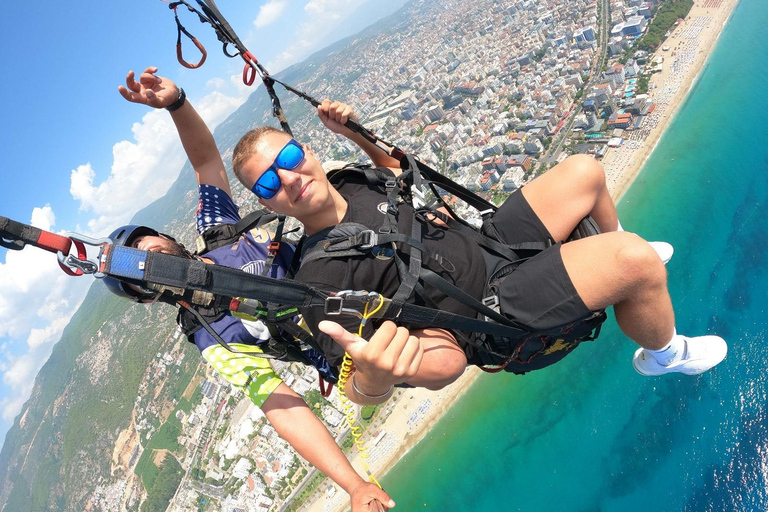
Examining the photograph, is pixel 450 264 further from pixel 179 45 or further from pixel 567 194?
pixel 179 45

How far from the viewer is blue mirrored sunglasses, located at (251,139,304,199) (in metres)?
1.65

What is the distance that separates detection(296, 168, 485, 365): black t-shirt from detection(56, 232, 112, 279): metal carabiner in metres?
0.72

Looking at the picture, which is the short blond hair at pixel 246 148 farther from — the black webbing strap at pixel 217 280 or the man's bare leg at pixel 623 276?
the man's bare leg at pixel 623 276

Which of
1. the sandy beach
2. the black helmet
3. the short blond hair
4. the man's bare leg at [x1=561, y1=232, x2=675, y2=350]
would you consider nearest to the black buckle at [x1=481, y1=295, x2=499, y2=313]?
the man's bare leg at [x1=561, y1=232, x2=675, y2=350]

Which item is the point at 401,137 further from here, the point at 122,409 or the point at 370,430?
the point at 122,409

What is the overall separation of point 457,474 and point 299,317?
44.5 ft

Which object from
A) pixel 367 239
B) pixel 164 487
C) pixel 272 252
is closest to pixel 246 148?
pixel 272 252

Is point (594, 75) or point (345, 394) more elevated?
point (345, 394)

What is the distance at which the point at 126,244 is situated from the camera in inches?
77.0

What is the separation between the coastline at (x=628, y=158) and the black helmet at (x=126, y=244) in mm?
13474

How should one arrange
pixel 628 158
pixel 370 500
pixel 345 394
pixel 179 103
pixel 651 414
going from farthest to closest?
pixel 628 158 < pixel 651 414 < pixel 179 103 < pixel 345 394 < pixel 370 500

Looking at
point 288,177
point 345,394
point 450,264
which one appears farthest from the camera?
point 450,264

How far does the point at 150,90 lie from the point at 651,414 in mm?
14930

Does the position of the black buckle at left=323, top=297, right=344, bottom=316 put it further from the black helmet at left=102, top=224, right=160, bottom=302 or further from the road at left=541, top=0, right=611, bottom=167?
the road at left=541, top=0, right=611, bottom=167
